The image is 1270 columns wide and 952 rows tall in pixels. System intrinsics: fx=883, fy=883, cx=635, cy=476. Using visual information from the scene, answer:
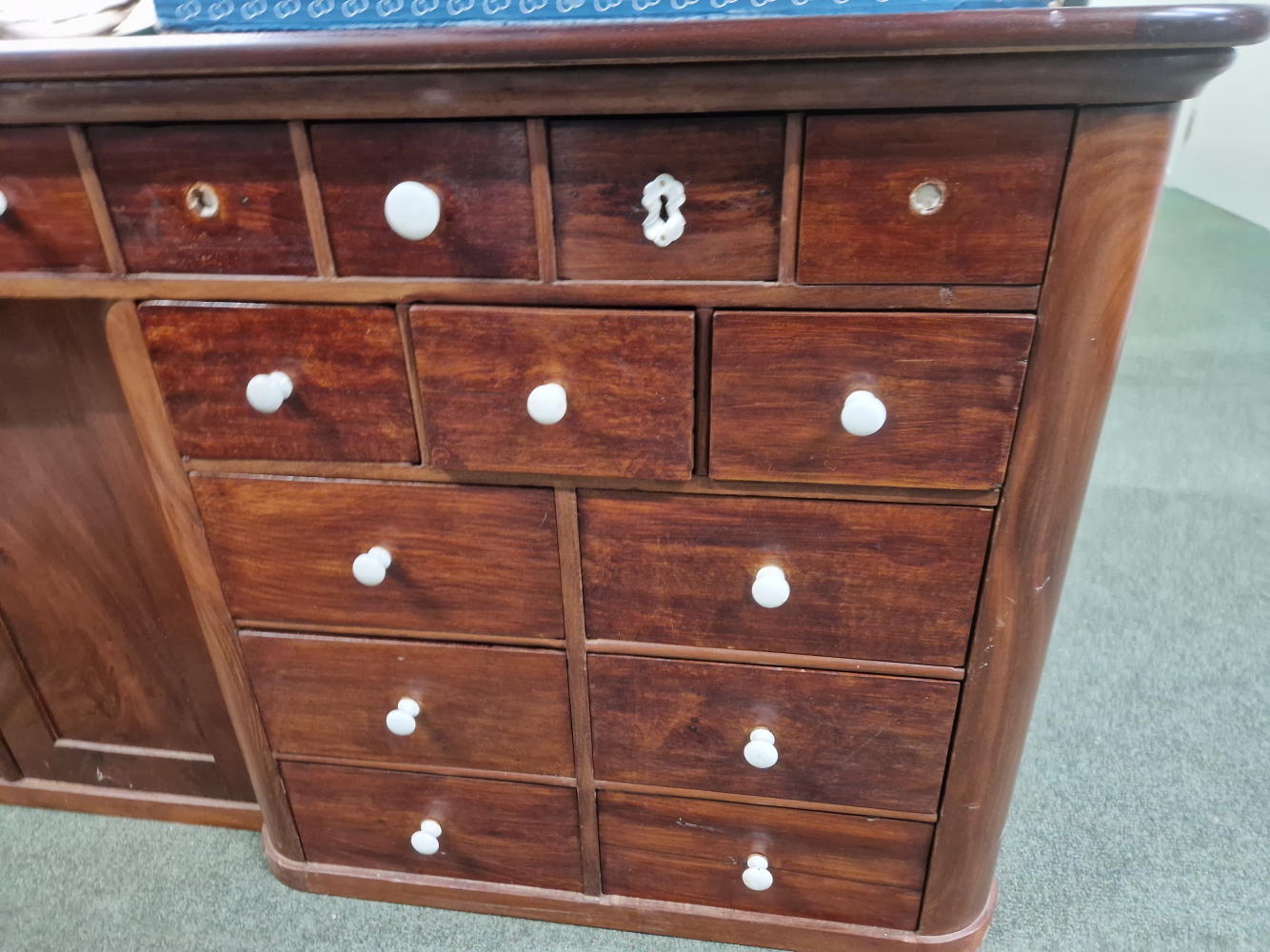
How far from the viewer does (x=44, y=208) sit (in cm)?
75

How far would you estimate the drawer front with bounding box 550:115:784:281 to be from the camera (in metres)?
0.65

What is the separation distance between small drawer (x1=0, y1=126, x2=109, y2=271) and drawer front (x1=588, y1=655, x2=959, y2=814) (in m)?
0.60

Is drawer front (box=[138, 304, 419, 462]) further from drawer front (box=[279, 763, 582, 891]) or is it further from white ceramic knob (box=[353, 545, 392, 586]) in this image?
drawer front (box=[279, 763, 582, 891])

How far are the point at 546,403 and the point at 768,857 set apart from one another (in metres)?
0.61

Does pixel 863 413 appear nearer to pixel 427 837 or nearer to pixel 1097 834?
pixel 427 837

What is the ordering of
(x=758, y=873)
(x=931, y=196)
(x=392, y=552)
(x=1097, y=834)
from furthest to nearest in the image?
(x=1097, y=834) → (x=758, y=873) → (x=392, y=552) → (x=931, y=196)

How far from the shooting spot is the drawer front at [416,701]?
Answer: 931mm

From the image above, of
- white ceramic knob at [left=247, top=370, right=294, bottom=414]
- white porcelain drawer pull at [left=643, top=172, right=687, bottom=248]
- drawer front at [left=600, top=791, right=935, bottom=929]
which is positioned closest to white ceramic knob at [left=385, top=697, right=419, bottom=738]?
drawer front at [left=600, top=791, right=935, bottom=929]

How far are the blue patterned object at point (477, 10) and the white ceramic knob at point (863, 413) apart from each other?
275 mm

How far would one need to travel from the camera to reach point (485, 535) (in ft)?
2.78

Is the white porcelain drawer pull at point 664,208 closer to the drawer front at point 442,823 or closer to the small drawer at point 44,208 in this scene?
the small drawer at point 44,208

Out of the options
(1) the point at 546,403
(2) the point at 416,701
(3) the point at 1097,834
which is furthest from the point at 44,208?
(3) the point at 1097,834

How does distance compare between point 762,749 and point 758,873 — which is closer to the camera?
point 762,749

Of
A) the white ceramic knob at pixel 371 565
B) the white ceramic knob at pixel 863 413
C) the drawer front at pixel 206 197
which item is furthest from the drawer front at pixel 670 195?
the white ceramic knob at pixel 371 565
